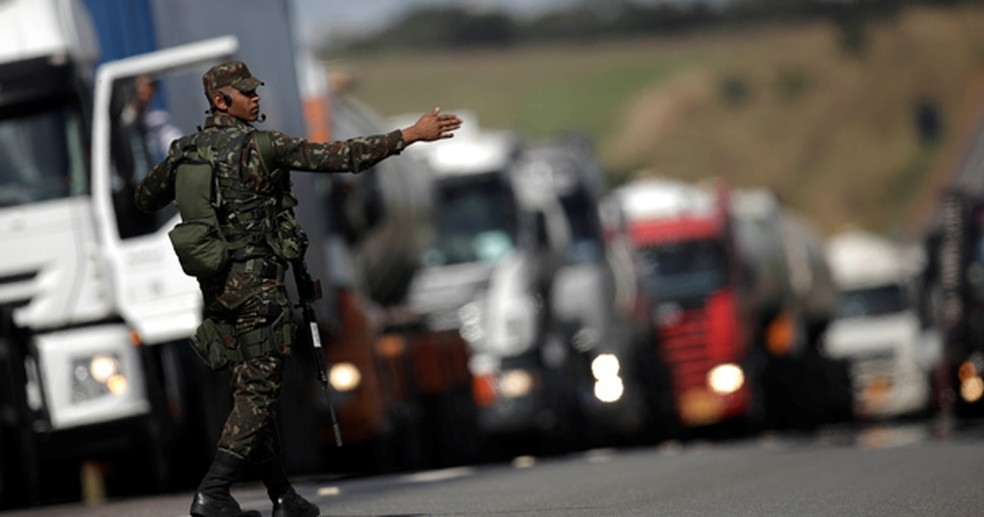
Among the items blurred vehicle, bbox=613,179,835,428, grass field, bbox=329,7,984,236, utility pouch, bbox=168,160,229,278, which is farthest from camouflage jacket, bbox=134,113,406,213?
grass field, bbox=329,7,984,236

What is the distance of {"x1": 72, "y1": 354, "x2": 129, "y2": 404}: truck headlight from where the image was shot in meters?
15.3

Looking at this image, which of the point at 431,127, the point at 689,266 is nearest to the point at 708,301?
the point at 689,266

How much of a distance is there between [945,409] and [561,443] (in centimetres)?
542

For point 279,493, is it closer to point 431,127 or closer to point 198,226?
point 198,226

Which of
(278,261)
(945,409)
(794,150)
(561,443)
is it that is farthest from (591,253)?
(794,150)

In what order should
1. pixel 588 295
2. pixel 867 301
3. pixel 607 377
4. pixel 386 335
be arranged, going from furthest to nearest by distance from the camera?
1. pixel 867 301
2. pixel 607 377
3. pixel 588 295
4. pixel 386 335

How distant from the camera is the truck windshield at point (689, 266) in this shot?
100 feet

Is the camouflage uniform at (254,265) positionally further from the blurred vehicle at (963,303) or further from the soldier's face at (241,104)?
the blurred vehicle at (963,303)

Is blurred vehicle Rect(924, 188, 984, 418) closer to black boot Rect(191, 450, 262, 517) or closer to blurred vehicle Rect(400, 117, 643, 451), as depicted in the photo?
blurred vehicle Rect(400, 117, 643, 451)

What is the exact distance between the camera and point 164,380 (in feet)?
51.7

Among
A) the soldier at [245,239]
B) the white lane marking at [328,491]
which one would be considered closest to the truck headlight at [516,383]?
the white lane marking at [328,491]

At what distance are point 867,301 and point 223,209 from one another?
30.1 meters

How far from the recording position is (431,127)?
9.60 metres

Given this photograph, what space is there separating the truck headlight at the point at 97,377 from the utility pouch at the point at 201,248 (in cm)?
597
